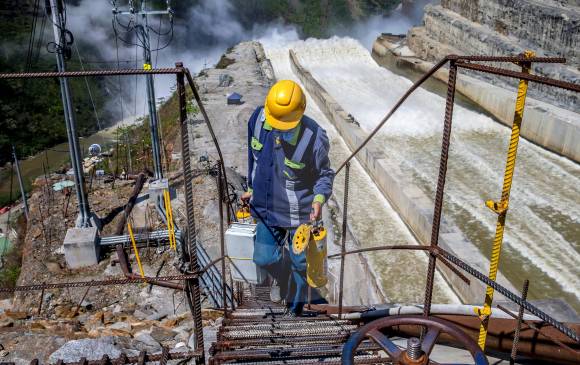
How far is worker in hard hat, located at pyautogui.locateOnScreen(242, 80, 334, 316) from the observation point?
13.0 feet

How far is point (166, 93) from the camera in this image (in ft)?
107

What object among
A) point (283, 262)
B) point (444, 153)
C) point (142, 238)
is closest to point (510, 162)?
point (444, 153)

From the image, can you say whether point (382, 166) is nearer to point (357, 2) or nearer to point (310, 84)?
point (310, 84)

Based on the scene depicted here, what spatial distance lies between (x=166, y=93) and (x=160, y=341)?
29.2 m

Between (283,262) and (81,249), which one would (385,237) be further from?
(283,262)

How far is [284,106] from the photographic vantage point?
3893 mm

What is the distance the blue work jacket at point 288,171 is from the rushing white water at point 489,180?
7636 mm

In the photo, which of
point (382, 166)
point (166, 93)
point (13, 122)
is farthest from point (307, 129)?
point (166, 93)

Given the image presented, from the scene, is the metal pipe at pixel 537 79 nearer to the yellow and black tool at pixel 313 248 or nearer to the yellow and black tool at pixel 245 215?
the yellow and black tool at pixel 313 248

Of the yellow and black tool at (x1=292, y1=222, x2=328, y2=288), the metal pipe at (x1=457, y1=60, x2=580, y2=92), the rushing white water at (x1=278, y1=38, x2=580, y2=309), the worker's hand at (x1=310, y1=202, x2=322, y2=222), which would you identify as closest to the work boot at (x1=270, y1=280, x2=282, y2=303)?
the yellow and black tool at (x1=292, y1=222, x2=328, y2=288)

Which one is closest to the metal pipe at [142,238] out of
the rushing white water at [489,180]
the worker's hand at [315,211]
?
the worker's hand at [315,211]

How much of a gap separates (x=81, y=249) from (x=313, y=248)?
17.4ft

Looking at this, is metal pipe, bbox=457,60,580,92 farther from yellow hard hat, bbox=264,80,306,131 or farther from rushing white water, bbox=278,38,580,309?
rushing white water, bbox=278,38,580,309

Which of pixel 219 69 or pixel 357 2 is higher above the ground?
pixel 357 2
